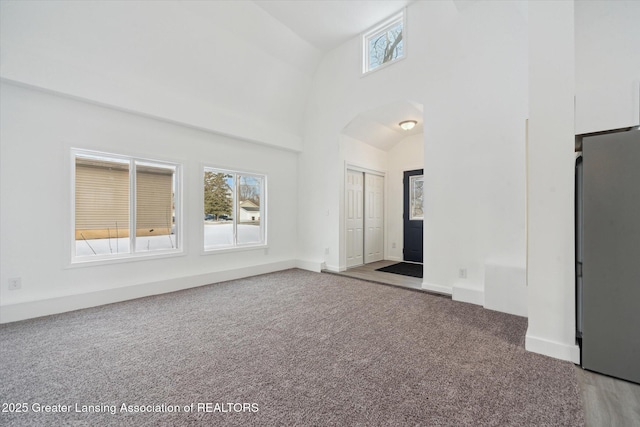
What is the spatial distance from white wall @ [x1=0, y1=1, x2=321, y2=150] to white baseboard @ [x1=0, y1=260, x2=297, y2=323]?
2545 millimetres

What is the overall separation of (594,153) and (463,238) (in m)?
1.92

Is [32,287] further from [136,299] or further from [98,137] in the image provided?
[98,137]

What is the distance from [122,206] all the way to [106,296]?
1296 mm

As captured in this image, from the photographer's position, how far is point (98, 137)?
11.8 feet

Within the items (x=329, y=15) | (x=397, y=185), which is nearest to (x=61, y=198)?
(x=329, y=15)

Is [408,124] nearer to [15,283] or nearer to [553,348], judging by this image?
[553,348]

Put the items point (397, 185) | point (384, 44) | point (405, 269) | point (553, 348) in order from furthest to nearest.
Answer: point (397, 185) → point (405, 269) → point (384, 44) → point (553, 348)

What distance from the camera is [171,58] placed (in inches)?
156

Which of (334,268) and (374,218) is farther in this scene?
(374,218)

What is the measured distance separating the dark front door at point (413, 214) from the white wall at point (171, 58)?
3.16 m

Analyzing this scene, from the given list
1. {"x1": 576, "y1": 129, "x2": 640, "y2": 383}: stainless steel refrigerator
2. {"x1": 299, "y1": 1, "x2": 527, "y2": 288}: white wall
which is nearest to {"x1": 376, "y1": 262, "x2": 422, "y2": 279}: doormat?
{"x1": 299, "y1": 1, "x2": 527, "y2": 288}: white wall

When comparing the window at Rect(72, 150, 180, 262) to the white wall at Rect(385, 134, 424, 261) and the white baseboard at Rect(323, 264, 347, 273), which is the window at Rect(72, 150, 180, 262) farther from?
the white wall at Rect(385, 134, 424, 261)

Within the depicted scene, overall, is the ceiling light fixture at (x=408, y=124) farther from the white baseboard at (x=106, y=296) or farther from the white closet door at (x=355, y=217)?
the white baseboard at (x=106, y=296)

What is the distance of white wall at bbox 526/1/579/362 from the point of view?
2.16 metres
